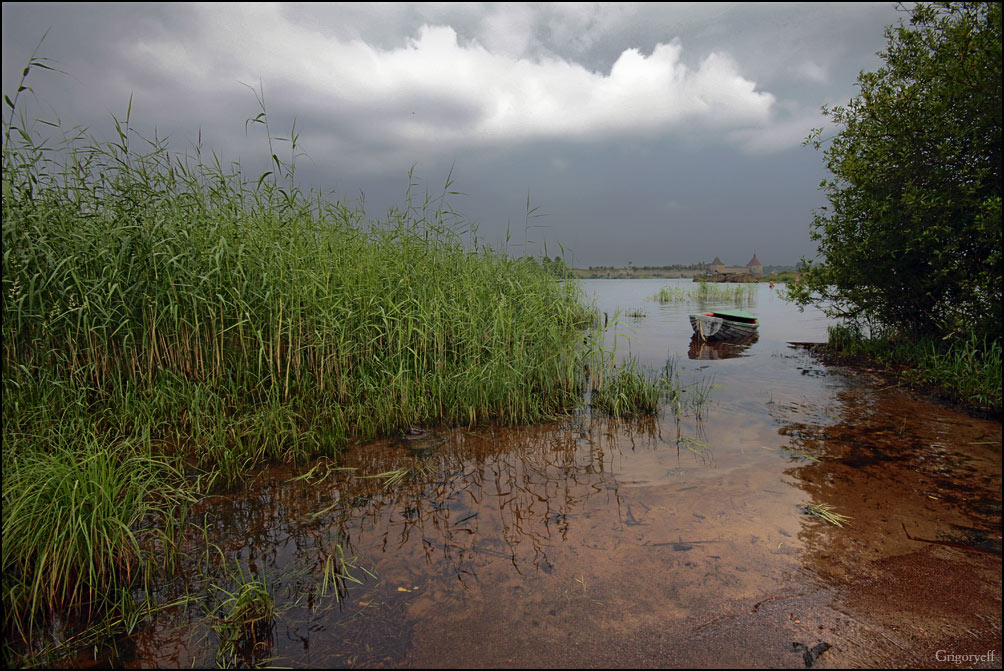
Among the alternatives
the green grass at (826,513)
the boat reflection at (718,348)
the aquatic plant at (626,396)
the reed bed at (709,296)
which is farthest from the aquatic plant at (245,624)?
the reed bed at (709,296)

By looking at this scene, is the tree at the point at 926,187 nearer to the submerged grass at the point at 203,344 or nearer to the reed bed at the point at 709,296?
the submerged grass at the point at 203,344

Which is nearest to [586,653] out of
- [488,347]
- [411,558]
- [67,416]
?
[411,558]

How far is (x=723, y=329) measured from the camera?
455 inches

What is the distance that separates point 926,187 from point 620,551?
7485mm

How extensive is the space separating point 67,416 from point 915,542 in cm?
624

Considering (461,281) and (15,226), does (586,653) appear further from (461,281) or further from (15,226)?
(15,226)

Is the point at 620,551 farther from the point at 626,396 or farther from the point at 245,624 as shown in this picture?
the point at 626,396

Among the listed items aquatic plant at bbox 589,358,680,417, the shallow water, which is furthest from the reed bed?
the shallow water

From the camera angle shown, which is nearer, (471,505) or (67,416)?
(471,505)

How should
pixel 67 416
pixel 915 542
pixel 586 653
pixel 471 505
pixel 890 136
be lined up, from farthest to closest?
pixel 890 136, pixel 67 416, pixel 471 505, pixel 915 542, pixel 586 653

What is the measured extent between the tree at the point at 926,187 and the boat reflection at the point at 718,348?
235cm

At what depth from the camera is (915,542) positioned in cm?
284

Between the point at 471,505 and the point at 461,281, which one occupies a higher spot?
the point at 461,281

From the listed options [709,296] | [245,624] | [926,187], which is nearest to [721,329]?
[926,187]
